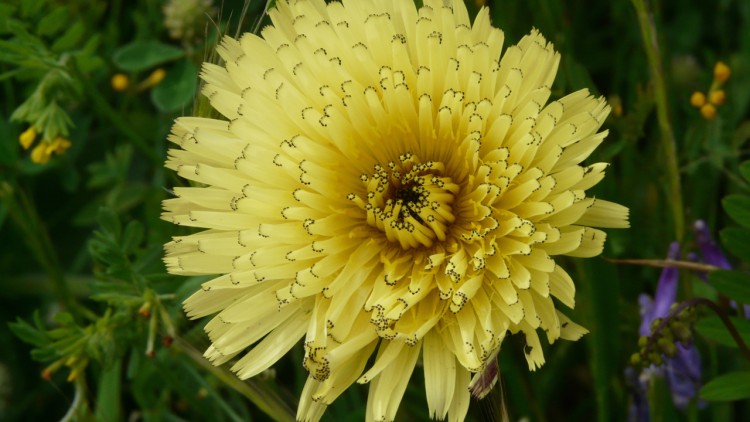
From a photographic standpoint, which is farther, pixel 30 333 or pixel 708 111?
pixel 708 111

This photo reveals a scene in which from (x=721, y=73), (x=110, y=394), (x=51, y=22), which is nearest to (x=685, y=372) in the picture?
(x=721, y=73)

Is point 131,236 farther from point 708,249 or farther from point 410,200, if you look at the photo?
point 708,249

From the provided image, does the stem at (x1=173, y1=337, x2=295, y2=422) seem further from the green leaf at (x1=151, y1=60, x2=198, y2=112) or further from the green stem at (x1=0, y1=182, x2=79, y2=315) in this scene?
the green leaf at (x1=151, y1=60, x2=198, y2=112)

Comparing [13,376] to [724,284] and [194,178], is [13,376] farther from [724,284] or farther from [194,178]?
[724,284]

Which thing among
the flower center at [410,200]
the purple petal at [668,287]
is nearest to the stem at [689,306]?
the purple petal at [668,287]

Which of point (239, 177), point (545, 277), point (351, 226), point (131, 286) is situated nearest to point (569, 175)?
point (545, 277)

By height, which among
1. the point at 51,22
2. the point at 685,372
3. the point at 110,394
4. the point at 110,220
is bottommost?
the point at 685,372

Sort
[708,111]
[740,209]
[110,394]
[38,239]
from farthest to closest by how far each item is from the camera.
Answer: [38,239] → [110,394] → [708,111] → [740,209]
